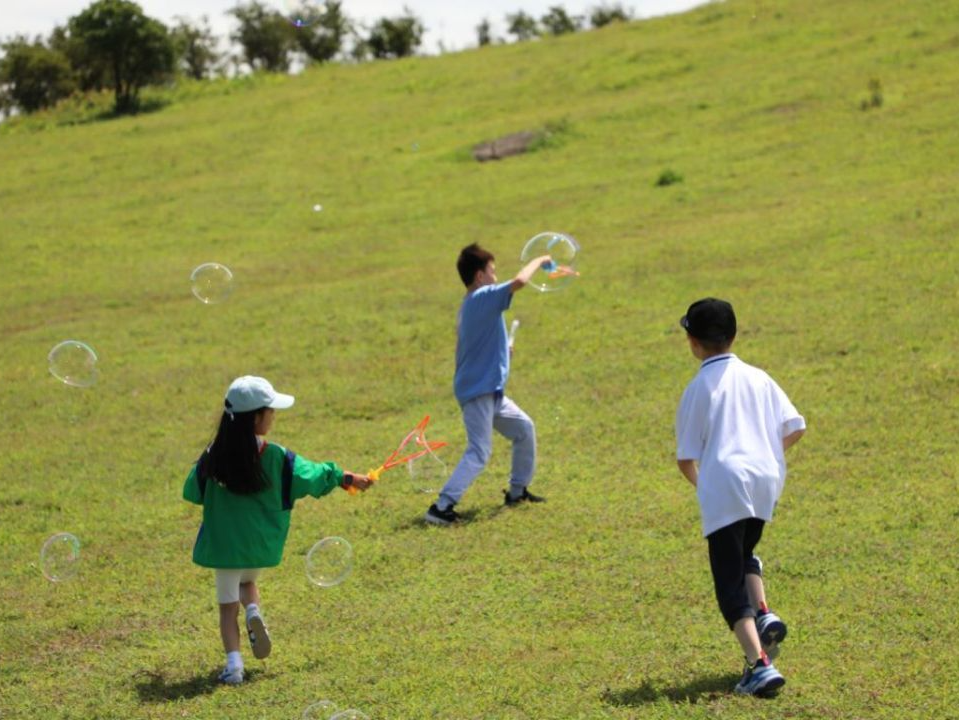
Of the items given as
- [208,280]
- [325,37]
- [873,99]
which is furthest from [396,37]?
[208,280]

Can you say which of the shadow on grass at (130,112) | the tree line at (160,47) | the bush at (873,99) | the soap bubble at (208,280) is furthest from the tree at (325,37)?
the soap bubble at (208,280)

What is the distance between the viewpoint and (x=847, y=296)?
1608 centimetres

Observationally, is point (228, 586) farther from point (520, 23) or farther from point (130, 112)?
point (520, 23)

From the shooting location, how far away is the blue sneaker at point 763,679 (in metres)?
5.98

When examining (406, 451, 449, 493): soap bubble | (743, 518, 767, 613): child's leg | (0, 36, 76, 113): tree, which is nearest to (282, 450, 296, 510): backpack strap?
(743, 518, 767, 613): child's leg

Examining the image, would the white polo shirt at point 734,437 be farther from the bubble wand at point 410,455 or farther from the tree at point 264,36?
the tree at point 264,36

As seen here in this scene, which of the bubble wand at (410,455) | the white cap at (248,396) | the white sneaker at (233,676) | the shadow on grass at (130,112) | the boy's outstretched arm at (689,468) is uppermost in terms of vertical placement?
the shadow on grass at (130,112)

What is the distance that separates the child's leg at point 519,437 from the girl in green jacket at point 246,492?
3.30 meters

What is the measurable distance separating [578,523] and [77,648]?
3624 mm

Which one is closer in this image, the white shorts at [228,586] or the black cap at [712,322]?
the black cap at [712,322]

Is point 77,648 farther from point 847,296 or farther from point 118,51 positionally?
point 118,51

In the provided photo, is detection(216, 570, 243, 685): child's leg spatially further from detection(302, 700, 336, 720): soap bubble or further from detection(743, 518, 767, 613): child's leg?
detection(743, 518, 767, 613): child's leg

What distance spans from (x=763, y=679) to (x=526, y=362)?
959 cm

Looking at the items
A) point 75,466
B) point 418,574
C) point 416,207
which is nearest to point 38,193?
point 416,207
